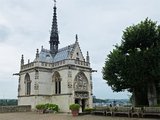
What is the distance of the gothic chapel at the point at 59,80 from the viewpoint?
39.0 m

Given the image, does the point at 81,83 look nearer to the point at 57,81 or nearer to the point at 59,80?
the point at 59,80

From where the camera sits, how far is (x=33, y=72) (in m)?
41.1

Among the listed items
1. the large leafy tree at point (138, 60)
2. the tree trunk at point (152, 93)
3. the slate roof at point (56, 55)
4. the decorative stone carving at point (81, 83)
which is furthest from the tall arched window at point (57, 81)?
the tree trunk at point (152, 93)

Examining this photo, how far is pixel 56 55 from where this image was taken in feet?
149

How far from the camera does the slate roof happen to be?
42.3 m

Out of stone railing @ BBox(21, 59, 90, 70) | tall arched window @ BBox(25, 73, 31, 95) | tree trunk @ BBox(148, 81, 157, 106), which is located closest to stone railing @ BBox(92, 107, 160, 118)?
tree trunk @ BBox(148, 81, 157, 106)

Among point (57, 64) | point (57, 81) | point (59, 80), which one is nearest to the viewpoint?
point (59, 80)

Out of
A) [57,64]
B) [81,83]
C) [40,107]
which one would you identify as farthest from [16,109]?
[81,83]

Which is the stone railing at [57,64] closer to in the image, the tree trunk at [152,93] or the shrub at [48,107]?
the shrub at [48,107]

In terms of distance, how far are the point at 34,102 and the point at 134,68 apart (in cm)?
1874

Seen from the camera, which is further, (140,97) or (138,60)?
(140,97)

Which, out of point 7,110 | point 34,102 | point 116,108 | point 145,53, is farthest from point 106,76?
point 7,110

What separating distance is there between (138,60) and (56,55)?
2080cm

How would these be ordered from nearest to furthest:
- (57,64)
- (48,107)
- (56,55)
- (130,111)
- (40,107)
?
(130,111) < (40,107) < (48,107) < (57,64) < (56,55)
